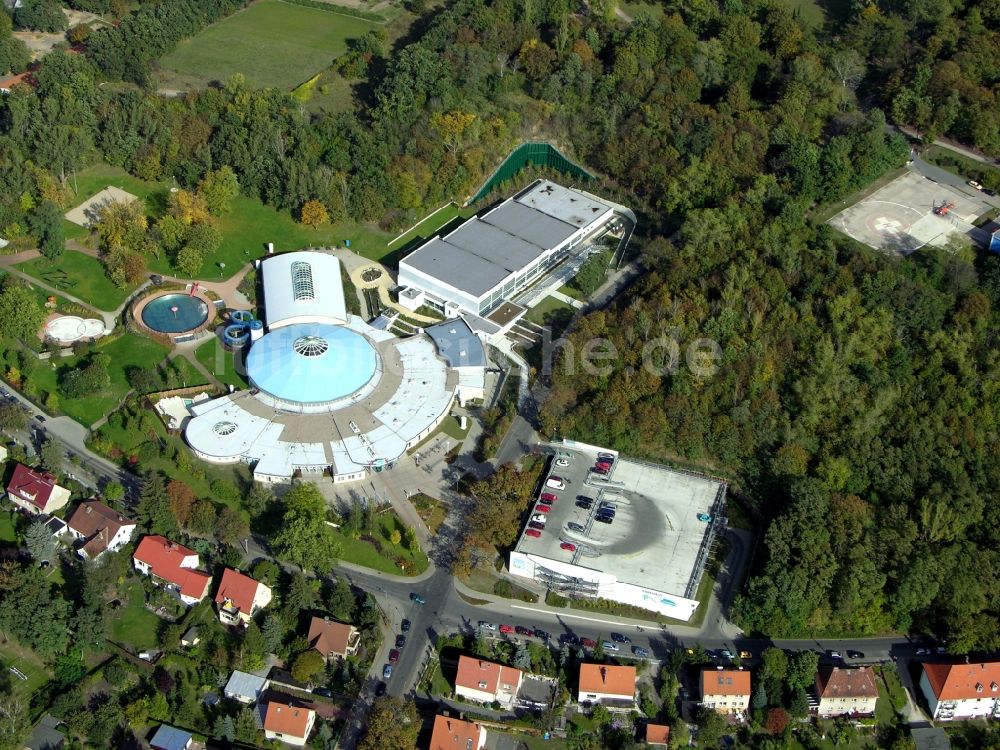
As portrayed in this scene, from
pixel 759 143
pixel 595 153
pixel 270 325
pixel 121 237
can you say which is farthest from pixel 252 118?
pixel 759 143

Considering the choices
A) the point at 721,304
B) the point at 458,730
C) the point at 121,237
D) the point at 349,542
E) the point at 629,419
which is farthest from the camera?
the point at 121,237

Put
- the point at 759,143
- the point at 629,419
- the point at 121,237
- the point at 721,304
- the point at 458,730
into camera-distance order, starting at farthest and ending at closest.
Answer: the point at 759,143, the point at 121,237, the point at 721,304, the point at 629,419, the point at 458,730

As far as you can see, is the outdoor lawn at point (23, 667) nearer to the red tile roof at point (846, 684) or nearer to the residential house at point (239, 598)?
the residential house at point (239, 598)

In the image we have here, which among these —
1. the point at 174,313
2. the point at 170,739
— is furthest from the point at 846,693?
the point at 174,313

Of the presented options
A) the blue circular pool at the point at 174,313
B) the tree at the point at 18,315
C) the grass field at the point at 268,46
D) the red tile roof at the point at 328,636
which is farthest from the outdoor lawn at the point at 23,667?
the grass field at the point at 268,46

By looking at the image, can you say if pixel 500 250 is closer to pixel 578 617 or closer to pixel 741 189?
pixel 741 189

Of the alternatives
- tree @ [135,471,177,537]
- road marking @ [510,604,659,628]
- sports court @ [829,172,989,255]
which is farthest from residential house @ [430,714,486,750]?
sports court @ [829,172,989,255]

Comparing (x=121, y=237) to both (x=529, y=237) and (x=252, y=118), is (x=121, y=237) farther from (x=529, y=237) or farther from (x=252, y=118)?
(x=529, y=237)
